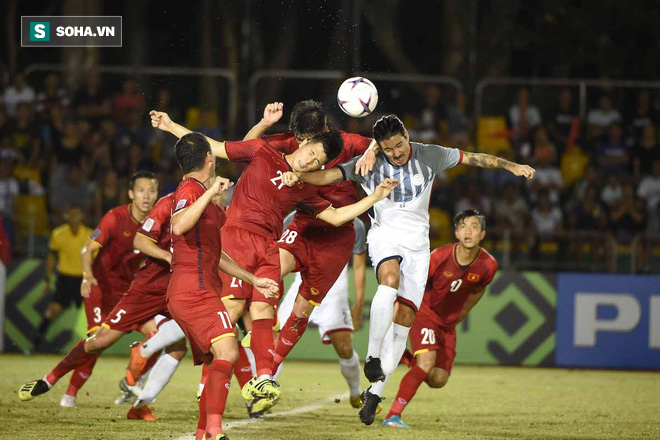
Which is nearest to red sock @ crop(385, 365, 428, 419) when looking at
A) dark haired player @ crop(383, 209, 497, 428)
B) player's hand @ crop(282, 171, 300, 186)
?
dark haired player @ crop(383, 209, 497, 428)

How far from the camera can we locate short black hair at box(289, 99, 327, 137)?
8.33 meters

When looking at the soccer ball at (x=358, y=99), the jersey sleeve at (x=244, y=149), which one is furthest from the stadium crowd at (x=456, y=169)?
the jersey sleeve at (x=244, y=149)

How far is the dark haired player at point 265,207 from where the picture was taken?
7.75 m

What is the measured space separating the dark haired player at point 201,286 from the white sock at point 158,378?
1692 mm

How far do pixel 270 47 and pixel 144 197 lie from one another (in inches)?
470

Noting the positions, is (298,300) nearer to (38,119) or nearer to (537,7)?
(38,119)

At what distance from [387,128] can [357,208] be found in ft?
2.53

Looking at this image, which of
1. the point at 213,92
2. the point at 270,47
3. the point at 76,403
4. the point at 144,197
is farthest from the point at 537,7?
the point at 76,403

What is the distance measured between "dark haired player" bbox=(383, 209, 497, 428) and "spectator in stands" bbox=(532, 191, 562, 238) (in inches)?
264

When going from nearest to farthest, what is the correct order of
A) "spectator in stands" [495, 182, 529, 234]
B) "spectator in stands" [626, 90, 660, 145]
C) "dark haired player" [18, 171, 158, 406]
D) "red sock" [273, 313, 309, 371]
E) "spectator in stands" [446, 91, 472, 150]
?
"red sock" [273, 313, 309, 371], "dark haired player" [18, 171, 158, 406], "spectator in stands" [495, 182, 529, 234], "spectator in stands" [446, 91, 472, 150], "spectator in stands" [626, 90, 660, 145]

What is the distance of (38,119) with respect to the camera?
54.4ft

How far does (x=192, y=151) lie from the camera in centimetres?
681

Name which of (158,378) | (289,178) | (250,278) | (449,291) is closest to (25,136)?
(158,378)

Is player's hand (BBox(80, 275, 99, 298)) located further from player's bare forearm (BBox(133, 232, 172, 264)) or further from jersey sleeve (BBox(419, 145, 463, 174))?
jersey sleeve (BBox(419, 145, 463, 174))
